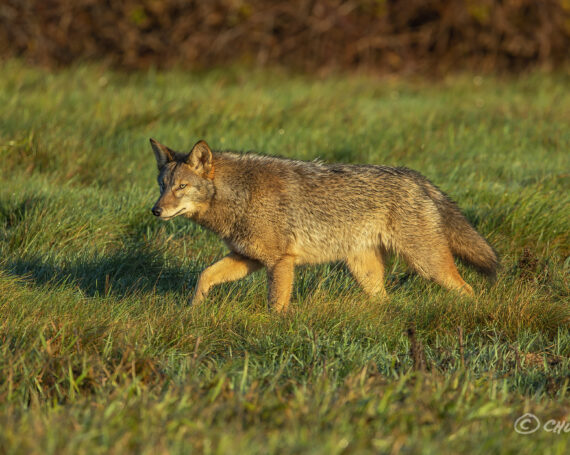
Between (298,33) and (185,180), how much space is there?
1202 centimetres

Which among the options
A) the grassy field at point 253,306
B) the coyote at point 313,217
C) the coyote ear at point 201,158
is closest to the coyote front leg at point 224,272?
the coyote at point 313,217

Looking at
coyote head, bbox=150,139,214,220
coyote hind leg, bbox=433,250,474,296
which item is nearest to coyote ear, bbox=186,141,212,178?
coyote head, bbox=150,139,214,220

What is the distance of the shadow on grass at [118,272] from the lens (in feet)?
19.7

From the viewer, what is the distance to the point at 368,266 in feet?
21.0

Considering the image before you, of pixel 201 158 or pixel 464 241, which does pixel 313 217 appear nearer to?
pixel 201 158

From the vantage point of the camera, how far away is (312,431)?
3.33 metres

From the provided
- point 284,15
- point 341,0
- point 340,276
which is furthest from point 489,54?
point 340,276

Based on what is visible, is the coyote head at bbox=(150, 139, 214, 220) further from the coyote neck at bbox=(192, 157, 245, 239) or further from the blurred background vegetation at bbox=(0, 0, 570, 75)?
the blurred background vegetation at bbox=(0, 0, 570, 75)

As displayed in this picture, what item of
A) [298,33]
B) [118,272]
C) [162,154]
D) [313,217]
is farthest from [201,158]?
[298,33]

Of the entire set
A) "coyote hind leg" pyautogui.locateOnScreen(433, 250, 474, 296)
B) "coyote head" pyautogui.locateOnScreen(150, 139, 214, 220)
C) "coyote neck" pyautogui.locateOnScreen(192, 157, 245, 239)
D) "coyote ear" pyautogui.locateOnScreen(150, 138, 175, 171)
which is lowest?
"coyote hind leg" pyautogui.locateOnScreen(433, 250, 474, 296)

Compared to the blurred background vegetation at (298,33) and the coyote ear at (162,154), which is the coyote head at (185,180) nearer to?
the coyote ear at (162,154)

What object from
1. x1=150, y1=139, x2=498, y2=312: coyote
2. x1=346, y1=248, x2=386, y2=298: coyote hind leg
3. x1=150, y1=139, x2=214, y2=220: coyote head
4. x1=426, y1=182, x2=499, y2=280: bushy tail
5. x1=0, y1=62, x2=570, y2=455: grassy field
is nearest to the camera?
x1=0, y1=62, x2=570, y2=455: grassy field

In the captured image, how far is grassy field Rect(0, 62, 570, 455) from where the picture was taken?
346cm

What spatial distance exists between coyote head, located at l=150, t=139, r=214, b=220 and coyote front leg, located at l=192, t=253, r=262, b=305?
0.49 metres
